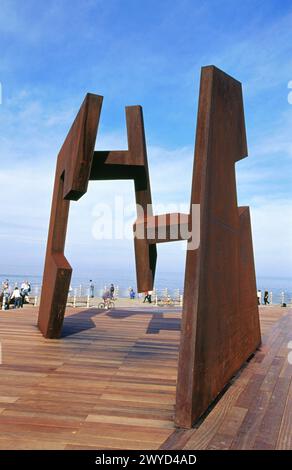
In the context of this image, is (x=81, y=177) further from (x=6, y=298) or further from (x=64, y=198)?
(x=6, y=298)

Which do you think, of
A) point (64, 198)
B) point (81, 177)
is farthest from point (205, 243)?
point (64, 198)

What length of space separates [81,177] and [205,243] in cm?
246

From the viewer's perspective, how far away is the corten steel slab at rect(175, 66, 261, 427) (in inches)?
118

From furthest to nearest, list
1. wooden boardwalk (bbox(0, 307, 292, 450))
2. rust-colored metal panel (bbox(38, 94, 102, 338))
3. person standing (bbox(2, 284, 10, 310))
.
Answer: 1. person standing (bbox(2, 284, 10, 310))
2. rust-colored metal panel (bbox(38, 94, 102, 338))
3. wooden boardwalk (bbox(0, 307, 292, 450))

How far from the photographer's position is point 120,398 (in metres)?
3.43

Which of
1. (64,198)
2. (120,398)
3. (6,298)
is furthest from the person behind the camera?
(6,298)

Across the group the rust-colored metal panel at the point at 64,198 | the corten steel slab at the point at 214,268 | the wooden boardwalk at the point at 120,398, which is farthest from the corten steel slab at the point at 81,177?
the corten steel slab at the point at 214,268

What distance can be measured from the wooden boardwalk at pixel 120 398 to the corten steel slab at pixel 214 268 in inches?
9.0

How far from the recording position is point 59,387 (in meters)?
3.70

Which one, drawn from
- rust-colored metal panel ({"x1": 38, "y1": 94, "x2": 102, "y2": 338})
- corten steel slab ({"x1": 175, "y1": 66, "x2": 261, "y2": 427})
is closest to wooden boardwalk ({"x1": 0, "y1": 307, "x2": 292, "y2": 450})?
corten steel slab ({"x1": 175, "y1": 66, "x2": 261, "y2": 427})

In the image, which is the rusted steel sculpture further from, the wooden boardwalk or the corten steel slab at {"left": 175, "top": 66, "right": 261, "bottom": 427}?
the wooden boardwalk

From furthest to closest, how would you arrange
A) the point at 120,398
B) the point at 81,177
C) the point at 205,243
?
the point at 81,177, the point at 120,398, the point at 205,243

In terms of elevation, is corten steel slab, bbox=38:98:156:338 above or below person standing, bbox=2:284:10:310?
above
